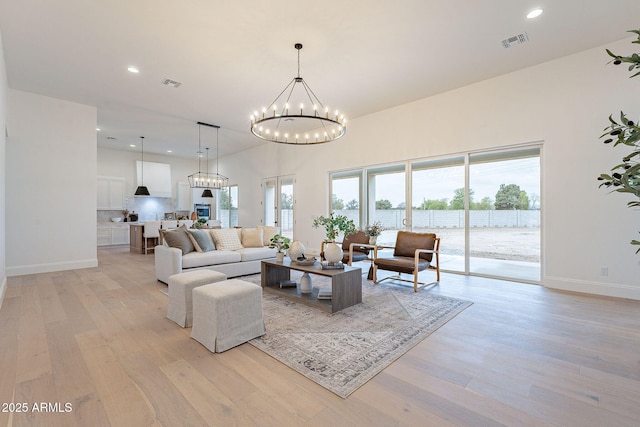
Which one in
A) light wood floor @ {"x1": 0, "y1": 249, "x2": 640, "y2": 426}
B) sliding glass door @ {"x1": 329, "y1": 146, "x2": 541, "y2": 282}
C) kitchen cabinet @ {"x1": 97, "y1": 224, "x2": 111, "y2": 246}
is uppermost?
sliding glass door @ {"x1": 329, "y1": 146, "x2": 541, "y2": 282}

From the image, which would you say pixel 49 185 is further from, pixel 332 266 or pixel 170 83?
pixel 332 266

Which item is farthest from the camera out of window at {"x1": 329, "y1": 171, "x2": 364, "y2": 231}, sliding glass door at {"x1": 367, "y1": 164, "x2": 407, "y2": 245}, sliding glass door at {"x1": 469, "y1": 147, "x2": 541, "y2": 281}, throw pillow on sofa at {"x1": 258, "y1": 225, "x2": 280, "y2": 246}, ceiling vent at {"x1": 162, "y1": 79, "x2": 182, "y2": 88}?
window at {"x1": 329, "y1": 171, "x2": 364, "y2": 231}

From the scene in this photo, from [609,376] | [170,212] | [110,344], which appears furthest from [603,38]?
[170,212]

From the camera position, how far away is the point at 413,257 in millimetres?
4719

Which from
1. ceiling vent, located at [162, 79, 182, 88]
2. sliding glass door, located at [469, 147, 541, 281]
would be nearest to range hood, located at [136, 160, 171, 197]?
ceiling vent, located at [162, 79, 182, 88]

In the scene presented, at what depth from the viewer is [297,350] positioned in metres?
2.42

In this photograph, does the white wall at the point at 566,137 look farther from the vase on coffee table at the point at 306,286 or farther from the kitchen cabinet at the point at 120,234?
the kitchen cabinet at the point at 120,234

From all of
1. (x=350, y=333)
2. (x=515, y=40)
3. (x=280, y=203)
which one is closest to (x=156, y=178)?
(x=280, y=203)

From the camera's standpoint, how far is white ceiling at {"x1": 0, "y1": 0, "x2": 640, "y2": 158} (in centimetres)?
317

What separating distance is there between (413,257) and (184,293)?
344 cm

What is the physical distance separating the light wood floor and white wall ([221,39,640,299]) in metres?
0.93

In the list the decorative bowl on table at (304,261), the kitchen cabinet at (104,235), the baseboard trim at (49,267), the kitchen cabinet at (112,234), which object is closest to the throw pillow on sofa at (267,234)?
the decorative bowl on table at (304,261)

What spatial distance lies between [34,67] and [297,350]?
231 inches

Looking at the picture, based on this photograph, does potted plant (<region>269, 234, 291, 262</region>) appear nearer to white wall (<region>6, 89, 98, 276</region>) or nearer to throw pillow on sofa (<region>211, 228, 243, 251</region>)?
throw pillow on sofa (<region>211, 228, 243, 251</region>)
